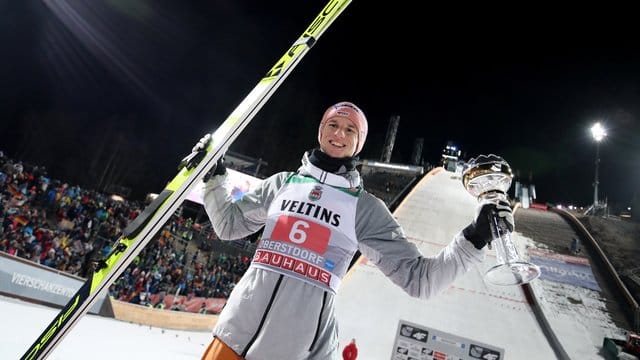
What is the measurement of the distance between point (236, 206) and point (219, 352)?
0.83m

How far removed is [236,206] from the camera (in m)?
2.10

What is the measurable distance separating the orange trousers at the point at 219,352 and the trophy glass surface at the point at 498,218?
3.92 ft

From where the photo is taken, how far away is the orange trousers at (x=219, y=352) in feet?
4.98

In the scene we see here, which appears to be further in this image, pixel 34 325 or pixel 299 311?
pixel 34 325

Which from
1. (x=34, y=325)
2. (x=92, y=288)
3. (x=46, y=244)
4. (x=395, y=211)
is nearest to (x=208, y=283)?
(x=46, y=244)

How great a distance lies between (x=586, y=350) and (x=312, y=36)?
33.6ft

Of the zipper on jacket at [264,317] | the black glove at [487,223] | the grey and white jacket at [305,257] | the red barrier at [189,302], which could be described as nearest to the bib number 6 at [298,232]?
the grey and white jacket at [305,257]

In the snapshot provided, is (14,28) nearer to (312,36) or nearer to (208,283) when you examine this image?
(208,283)

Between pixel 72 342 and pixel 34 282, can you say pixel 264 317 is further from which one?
pixel 34 282

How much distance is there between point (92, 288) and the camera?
1552mm

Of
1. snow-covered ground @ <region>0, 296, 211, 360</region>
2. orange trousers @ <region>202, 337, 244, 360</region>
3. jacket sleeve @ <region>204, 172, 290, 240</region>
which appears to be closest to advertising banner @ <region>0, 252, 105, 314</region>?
snow-covered ground @ <region>0, 296, 211, 360</region>

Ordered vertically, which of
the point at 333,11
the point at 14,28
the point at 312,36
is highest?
the point at 14,28

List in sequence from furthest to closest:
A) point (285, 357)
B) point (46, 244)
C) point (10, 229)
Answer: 1. point (46, 244)
2. point (10, 229)
3. point (285, 357)

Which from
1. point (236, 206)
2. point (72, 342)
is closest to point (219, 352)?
point (236, 206)
